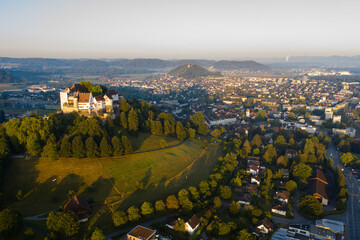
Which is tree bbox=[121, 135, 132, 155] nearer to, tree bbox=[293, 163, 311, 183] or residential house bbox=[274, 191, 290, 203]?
residential house bbox=[274, 191, 290, 203]

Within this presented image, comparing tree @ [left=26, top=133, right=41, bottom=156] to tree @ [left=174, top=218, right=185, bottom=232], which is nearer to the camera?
tree @ [left=174, top=218, right=185, bottom=232]

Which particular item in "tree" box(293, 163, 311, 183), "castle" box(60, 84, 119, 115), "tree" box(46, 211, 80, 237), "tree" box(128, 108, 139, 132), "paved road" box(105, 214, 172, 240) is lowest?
"paved road" box(105, 214, 172, 240)

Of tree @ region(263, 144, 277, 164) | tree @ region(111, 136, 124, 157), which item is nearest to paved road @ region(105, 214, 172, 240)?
tree @ region(111, 136, 124, 157)

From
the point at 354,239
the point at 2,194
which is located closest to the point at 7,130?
the point at 2,194

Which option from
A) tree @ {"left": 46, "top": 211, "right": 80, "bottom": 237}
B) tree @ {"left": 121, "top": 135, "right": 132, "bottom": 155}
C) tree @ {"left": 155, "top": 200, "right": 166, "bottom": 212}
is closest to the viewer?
tree @ {"left": 46, "top": 211, "right": 80, "bottom": 237}

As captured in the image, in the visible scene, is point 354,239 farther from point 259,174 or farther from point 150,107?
point 150,107

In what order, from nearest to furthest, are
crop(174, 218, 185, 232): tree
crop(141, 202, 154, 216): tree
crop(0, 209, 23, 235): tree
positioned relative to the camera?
crop(0, 209, 23, 235): tree < crop(174, 218, 185, 232): tree < crop(141, 202, 154, 216): tree

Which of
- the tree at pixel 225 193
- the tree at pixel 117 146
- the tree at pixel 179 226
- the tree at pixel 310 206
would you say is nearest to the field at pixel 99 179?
the tree at pixel 117 146
